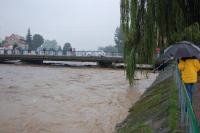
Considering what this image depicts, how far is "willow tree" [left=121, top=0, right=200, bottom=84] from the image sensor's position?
15398 mm

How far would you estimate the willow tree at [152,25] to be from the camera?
15398mm

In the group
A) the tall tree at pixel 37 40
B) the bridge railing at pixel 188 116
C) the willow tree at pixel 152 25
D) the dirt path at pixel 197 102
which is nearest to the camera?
the bridge railing at pixel 188 116

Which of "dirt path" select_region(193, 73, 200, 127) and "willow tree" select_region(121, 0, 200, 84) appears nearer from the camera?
"dirt path" select_region(193, 73, 200, 127)

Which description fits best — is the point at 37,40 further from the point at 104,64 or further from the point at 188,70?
the point at 188,70

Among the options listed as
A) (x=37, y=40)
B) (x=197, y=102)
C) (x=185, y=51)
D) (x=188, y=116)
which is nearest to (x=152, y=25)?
(x=197, y=102)

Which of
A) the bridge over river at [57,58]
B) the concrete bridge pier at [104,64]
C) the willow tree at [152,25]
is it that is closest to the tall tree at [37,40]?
the bridge over river at [57,58]

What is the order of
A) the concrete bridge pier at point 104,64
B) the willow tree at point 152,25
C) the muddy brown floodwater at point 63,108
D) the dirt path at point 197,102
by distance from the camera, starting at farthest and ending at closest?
the concrete bridge pier at point 104,64
the muddy brown floodwater at point 63,108
the willow tree at point 152,25
the dirt path at point 197,102

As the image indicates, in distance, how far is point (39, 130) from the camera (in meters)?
15.4

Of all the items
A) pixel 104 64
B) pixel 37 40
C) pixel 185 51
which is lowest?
pixel 104 64

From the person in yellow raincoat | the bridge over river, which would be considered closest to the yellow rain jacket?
the person in yellow raincoat

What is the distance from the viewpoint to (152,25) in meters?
16.1

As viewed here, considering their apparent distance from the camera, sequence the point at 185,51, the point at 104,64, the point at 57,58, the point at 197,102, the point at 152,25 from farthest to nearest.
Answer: the point at 57,58 < the point at 104,64 < the point at 152,25 < the point at 197,102 < the point at 185,51

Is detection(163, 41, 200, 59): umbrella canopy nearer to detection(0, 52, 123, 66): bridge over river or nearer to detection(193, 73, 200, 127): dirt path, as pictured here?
detection(193, 73, 200, 127): dirt path

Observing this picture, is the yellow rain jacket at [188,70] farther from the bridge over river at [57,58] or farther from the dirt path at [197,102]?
the bridge over river at [57,58]
